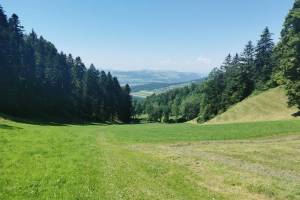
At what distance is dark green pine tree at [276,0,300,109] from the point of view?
57938mm

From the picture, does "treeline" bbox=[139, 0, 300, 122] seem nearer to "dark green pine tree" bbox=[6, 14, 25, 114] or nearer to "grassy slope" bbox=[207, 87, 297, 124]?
"grassy slope" bbox=[207, 87, 297, 124]

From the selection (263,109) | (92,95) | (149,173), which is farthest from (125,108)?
(149,173)

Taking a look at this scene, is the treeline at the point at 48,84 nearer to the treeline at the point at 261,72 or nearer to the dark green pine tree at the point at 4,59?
the dark green pine tree at the point at 4,59

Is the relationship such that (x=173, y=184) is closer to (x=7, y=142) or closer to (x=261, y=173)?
(x=261, y=173)

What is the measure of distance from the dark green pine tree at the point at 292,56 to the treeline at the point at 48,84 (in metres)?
53.2

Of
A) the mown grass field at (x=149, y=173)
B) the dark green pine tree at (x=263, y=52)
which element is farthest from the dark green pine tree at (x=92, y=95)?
the mown grass field at (x=149, y=173)

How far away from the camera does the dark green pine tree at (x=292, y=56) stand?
57938 millimetres

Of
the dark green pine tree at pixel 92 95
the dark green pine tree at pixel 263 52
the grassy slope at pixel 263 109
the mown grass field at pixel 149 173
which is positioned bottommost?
the mown grass field at pixel 149 173

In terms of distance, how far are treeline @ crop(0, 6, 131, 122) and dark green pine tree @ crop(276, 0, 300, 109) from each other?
53178mm

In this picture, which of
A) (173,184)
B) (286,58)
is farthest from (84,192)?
(286,58)

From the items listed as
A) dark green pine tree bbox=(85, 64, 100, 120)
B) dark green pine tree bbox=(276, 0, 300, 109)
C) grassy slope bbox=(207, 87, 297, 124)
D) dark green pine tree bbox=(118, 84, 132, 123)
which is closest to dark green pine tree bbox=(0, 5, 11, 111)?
dark green pine tree bbox=(85, 64, 100, 120)

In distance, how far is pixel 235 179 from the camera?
18891mm

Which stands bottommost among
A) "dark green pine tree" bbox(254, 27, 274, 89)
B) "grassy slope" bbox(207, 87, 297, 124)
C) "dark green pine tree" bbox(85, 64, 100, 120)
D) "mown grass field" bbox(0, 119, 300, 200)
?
"mown grass field" bbox(0, 119, 300, 200)

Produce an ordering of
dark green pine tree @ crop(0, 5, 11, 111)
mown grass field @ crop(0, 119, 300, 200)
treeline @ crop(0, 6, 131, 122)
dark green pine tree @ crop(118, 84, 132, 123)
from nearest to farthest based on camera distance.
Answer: mown grass field @ crop(0, 119, 300, 200) → dark green pine tree @ crop(0, 5, 11, 111) → treeline @ crop(0, 6, 131, 122) → dark green pine tree @ crop(118, 84, 132, 123)
